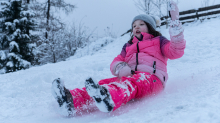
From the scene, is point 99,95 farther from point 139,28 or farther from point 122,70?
point 139,28

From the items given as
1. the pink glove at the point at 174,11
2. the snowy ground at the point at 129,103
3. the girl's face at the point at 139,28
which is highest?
the pink glove at the point at 174,11

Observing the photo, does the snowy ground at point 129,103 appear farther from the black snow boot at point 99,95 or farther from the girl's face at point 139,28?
the girl's face at point 139,28

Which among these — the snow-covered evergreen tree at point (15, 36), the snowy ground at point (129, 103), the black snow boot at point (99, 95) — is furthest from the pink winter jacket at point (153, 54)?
the snow-covered evergreen tree at point (15, 36)

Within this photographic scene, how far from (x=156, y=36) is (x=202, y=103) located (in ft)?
4.28

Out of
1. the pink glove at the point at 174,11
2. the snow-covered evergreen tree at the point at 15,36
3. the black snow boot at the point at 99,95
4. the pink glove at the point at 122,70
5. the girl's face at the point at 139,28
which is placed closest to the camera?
the black snow boot at the point at 99,95

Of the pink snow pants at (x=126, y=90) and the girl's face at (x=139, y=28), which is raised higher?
the girl's face at (x=139, y=28)

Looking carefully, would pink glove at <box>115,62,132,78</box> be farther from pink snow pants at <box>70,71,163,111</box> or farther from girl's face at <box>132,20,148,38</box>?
girl's face at <box>132,20,148,38</box>

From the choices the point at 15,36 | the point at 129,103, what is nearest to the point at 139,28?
the point at 129,103

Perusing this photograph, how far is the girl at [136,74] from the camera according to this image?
1258 millimetres

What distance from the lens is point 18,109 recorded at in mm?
1744

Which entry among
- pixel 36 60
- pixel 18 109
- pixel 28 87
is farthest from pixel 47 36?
pixel 18 109

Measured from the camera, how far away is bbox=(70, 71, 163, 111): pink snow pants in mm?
1324

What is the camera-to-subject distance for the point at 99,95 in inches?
46.8

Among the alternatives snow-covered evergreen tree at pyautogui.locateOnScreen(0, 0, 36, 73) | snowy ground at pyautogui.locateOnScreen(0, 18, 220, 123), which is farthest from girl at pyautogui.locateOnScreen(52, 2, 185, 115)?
snow-covered evergreen tree at pyautogui.locateOnScreen(0, 0, 36, 73)
